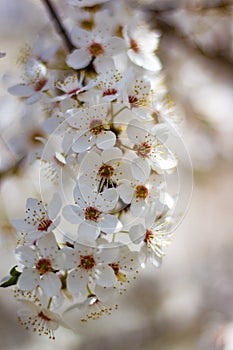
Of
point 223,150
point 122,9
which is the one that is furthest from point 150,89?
point 223,150

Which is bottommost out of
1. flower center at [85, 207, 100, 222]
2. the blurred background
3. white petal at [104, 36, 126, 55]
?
the blurred background

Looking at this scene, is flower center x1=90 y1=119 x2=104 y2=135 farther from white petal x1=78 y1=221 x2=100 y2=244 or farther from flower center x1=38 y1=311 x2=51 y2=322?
flower center x1=38 y1=311 x2=51 y2=322

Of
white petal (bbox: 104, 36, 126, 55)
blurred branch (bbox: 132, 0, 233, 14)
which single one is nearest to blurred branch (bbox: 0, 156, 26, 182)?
white petal (bbox: 104, 36, 126, 55)

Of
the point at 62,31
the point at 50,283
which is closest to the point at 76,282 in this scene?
the point at 50,283

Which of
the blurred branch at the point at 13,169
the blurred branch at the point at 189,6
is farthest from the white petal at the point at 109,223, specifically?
the blurred branch at the point at 189,6

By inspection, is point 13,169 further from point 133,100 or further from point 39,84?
point 133,100

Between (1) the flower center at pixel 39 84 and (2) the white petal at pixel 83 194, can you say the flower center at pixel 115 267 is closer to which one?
(2) the white petal at pixel 83 194

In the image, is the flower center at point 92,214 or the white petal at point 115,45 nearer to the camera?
the flower center at point 92,214
